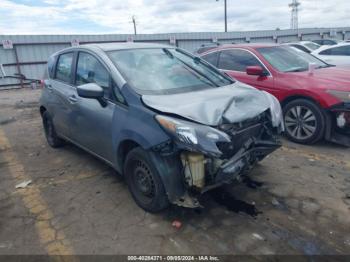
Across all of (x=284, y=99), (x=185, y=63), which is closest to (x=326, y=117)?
(x=284, y=99)

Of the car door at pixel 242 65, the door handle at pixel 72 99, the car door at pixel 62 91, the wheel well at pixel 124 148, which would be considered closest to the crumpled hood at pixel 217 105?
the wheel well at pixel 124 148

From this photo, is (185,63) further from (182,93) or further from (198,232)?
(198,232)

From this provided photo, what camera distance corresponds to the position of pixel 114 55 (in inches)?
148

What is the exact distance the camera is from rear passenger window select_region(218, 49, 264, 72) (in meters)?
6.02

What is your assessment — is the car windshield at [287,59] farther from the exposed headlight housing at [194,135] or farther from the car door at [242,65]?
the exposed headlight housing at [194,135]

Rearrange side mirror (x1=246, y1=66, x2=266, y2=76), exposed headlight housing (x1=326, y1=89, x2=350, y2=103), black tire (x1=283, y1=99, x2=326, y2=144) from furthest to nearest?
side mirror (x1=246, y1=66, x2=266, y2=76)
black tire (x1=283, y1=99, x2=326, y2=144)
exposed headlight housing (x1=326, y1=89, x2=350, y2=103)

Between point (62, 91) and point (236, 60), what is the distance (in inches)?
139

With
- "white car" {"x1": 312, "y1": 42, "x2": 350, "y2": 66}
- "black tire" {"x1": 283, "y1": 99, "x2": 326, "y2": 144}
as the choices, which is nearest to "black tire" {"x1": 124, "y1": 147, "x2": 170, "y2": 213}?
"black tire" {"x1": 283, "y1": 99, "x2": 326, "y2": 144}

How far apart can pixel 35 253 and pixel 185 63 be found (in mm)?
2777

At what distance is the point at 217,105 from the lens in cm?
310

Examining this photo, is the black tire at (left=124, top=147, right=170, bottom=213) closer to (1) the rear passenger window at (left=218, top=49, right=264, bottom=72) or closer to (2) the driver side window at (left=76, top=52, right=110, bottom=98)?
(2) the driver side window at (left=76, top=52, right=110, bottom=98)

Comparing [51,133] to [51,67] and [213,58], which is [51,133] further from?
[213,58]

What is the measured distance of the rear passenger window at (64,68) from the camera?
4.52 meters

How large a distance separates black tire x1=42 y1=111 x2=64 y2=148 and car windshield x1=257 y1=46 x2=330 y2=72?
13.5ft
